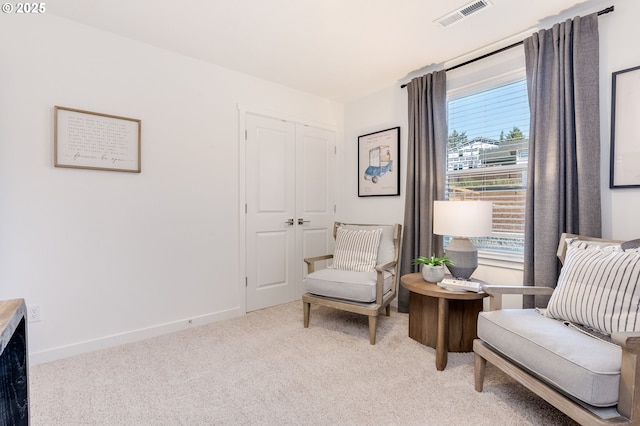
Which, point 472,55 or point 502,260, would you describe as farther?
point 472,55

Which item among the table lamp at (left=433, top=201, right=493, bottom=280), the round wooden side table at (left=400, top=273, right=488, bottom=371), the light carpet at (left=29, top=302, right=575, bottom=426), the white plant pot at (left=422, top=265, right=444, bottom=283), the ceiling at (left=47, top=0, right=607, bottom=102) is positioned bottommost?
the light carpet at (left=29, top=302, right=575, bottom=426)

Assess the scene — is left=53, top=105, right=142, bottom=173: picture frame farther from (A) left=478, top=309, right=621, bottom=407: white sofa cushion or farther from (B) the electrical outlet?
(A) left=478, top=309, right=621, bottom=407: white sofa cushion

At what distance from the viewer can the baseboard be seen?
2.16 metres

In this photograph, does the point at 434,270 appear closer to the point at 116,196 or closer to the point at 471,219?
the point at 471,219

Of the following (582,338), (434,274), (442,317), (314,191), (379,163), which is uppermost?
(379,163)

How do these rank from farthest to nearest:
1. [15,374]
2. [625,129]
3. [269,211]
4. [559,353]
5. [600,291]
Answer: [269,211] < [625,129] < [600,291] < [559,353] < [15,374]

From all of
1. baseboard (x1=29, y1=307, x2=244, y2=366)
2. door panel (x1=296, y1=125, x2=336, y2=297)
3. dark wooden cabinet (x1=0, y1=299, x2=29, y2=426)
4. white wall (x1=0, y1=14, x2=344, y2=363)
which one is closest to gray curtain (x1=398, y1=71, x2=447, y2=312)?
door panel (x1=296, y1=125, x2=336, y2=297)

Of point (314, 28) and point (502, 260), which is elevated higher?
point (314, 28)

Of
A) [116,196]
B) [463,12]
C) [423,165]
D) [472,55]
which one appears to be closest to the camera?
[463,12]

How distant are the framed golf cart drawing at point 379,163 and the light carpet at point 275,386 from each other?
1565 millimetres

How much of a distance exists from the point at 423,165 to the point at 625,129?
1359mm

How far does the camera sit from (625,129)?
193 cm

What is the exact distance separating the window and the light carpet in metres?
1.08

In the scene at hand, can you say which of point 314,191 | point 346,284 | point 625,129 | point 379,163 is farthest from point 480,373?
point 314,191
